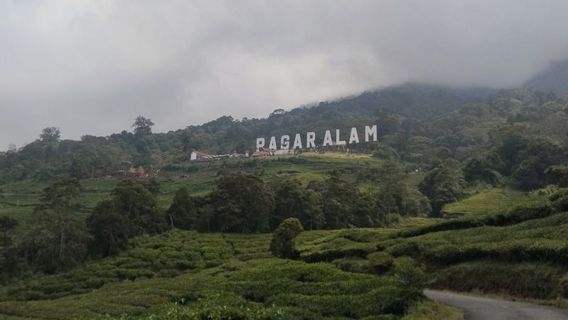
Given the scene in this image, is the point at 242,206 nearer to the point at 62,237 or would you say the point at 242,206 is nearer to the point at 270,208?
the point at 270,208

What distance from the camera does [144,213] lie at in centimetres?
6303

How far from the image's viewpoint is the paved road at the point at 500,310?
17.6 metres

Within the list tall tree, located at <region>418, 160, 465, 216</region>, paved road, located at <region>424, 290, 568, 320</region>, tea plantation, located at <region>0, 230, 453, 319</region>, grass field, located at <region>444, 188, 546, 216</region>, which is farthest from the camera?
tall tree, located at <region>418, 160, 465, 216</region>

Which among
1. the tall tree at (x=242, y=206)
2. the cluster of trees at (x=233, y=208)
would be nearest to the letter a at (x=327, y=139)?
the cluster of trees at (x=233, y=208)

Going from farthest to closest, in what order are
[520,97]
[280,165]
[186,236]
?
[520,97]
[280,165]
[186,236]

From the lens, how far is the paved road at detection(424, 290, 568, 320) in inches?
693

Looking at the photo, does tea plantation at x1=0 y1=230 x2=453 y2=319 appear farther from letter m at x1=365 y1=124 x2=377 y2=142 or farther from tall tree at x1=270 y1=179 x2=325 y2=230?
letter m at x1=365 y1=124 x2=377 y2=142

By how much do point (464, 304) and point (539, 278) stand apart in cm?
322

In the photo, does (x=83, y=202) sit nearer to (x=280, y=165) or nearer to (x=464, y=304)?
(x=280, y=165)

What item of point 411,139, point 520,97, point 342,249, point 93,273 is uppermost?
point 520,97

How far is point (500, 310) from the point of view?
19.2m

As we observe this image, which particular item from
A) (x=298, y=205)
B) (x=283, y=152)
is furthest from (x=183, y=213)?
(x=283, y=152)

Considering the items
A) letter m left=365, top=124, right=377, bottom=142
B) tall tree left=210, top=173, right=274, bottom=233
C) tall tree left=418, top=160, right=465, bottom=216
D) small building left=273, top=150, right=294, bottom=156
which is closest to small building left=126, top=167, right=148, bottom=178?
small building left=273, top=150, right=294, bottom=156

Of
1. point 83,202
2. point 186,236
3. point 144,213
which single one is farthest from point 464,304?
point 83,202
